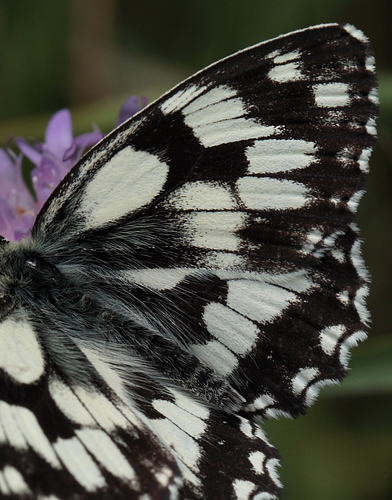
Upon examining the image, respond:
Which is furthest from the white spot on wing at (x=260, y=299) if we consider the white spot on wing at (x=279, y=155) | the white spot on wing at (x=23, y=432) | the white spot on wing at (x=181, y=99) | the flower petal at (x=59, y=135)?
the flower petal at (x=59, y=135)

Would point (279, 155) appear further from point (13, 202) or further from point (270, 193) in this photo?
point (13, 202)

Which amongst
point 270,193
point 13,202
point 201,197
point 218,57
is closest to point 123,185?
point 201,197

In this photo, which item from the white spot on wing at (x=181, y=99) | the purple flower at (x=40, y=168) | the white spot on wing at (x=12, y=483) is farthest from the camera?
the purple flower at (x=40, y=168)

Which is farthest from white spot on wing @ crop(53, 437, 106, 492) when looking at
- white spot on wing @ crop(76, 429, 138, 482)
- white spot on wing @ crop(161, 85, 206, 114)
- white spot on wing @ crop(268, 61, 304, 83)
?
white spot on wing @ crop(268, 61, 304, 83)

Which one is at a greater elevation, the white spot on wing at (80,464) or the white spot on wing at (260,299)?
the white spot on wing at (260,299)

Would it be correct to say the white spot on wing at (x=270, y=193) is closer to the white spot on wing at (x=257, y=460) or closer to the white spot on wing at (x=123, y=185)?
the white spot on wing at (x=123, y=185)

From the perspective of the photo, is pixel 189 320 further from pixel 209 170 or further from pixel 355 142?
pixel 355 142

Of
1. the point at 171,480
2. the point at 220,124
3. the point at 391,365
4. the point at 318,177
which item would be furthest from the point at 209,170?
the point at 391,365
